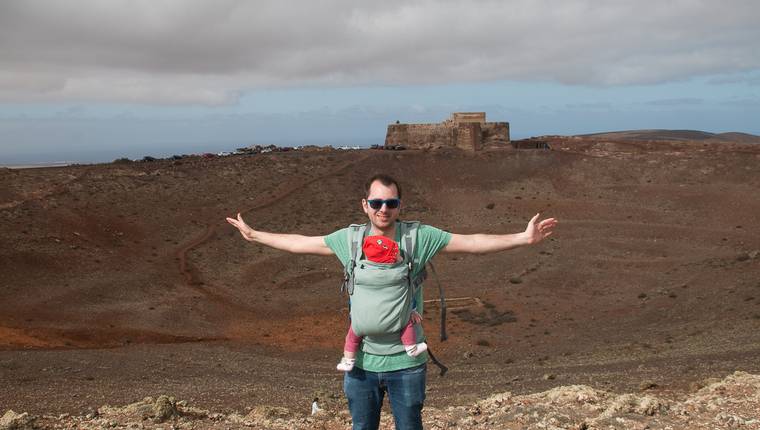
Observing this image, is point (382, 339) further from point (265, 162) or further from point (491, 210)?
point (265, 162)

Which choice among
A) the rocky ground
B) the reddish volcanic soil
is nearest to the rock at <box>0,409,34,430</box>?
the rocky ground

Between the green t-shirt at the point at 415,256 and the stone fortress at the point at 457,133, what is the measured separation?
4124 centimetres

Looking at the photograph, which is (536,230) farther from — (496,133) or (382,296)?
(496,133)

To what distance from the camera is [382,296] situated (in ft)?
13.9

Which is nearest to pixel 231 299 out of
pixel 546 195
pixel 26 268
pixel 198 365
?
pixel 26 268

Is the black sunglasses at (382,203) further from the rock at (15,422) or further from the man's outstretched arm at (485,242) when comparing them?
the rock at (15,422)

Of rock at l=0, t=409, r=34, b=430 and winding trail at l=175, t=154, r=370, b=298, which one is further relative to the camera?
winding trail at l=175, t=154, r=370, b=298

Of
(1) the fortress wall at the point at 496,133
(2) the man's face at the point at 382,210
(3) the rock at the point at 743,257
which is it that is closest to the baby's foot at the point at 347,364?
(2) the man's face at the point at 382,210

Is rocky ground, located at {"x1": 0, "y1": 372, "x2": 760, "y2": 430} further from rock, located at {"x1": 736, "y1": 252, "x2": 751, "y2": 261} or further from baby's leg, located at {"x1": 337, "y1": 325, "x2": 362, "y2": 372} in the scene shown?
rock, located at {"x1": 736, "y1": 252, "x2": 751, "y2": 261}

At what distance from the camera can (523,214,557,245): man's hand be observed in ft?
14.9

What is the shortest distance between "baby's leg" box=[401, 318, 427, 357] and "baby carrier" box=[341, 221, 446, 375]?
0.04 meters

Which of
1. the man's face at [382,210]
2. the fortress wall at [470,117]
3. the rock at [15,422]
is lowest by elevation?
the rock at [15,422]

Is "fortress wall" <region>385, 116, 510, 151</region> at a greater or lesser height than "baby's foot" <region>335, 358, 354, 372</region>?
greater

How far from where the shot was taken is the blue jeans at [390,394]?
430 cm
